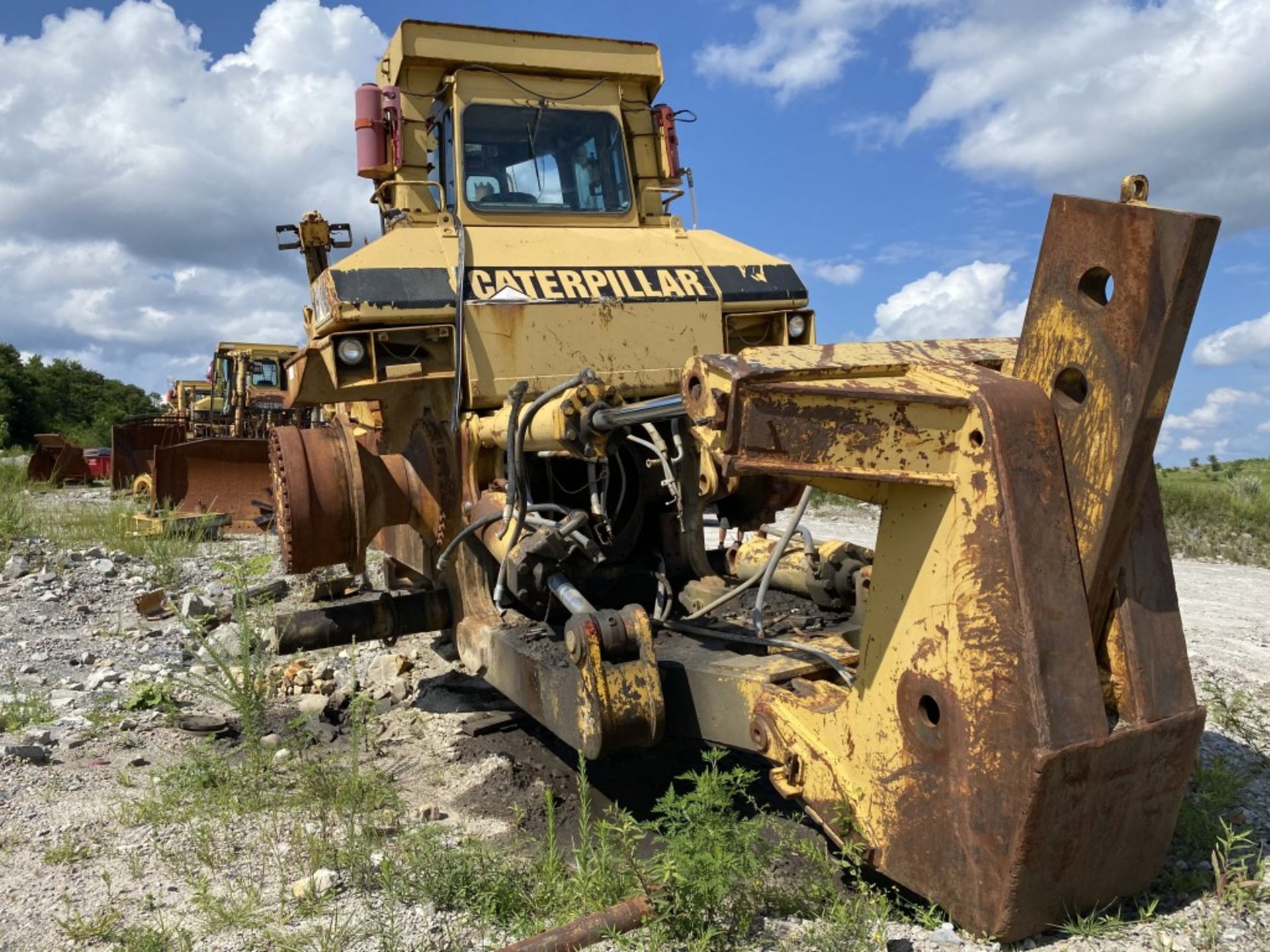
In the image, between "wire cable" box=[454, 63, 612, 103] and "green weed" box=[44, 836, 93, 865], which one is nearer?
"green weed" box=[44, 836, 93, 865]

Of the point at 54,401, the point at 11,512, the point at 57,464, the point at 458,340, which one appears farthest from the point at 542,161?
the point at 54,401

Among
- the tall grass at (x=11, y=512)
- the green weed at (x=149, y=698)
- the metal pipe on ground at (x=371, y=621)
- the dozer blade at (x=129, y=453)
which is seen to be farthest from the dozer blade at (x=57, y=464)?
the metal pipe on ground at (x=371, y=621)

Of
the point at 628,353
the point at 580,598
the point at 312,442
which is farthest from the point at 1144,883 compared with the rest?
the point at 312,442

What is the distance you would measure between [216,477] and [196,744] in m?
7.94

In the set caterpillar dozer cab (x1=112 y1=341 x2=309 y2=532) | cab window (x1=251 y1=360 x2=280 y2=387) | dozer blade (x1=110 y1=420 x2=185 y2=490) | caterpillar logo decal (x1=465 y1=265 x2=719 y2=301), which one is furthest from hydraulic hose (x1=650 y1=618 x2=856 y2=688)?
cab window (x1=251 y1=360 x2=280 y2=387)

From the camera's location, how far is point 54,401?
3988 centimetres

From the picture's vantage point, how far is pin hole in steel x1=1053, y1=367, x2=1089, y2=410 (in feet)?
7.98

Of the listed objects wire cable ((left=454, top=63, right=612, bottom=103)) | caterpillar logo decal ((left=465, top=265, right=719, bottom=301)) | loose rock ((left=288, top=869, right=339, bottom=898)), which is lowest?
loose rock ((left=288, top=869, right=339, bottom=898))

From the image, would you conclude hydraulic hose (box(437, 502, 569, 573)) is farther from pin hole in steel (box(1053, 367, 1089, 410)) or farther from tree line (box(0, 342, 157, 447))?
tree line (box(0, 342, 157, 447))

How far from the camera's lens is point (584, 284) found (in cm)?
471

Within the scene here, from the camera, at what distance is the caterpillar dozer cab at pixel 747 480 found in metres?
2.35

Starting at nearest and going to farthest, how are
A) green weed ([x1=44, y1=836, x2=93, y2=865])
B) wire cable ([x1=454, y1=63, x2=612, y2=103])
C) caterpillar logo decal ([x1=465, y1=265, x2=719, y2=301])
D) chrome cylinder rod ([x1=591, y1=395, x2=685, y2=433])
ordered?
chrome cylinder rod ([x1=591, y1=395, x2=685, y2=433]) → green weed ([x1=44, y1=836, x2=93, y2=865]) → caterpillar logo decal ([x1=465, y1=265, x2=719, y2=301]) → wire cable ([x1=454, y1=63, x2=612, y2=103])

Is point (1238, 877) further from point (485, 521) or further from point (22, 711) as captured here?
point (22, 711)

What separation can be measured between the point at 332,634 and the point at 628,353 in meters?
1.92
